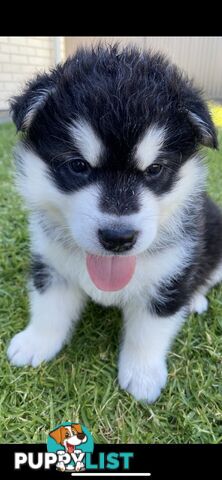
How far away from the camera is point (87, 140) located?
5.32 ft

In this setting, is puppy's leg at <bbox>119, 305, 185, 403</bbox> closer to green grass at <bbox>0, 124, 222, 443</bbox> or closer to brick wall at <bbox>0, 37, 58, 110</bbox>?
green grass at <bbox>0, 124, 222, 443</bbox>

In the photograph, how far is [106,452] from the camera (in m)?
1.80

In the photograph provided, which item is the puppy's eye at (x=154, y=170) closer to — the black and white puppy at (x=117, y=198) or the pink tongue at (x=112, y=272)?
the black and white puppy at (x=117, y=198)

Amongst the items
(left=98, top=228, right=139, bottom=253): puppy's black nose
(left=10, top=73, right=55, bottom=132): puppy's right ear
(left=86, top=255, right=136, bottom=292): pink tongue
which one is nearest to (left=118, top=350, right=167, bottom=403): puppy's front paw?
(left=86, top=255, right=136, bottom=292): pink tongue

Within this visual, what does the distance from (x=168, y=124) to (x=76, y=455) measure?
1303 millimetres

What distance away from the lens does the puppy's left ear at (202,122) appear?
182cm

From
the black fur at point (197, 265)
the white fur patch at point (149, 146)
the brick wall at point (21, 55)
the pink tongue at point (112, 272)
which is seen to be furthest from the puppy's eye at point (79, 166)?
the brick wall at point (21, 55)

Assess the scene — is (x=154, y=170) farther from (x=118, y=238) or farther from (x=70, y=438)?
(x=70, y=438)

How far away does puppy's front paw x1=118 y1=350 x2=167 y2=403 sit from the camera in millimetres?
2088

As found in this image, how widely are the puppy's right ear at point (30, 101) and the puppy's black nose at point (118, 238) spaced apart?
57cm

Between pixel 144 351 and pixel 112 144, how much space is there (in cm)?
107

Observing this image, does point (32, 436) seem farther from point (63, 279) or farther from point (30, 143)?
point (30, 143)

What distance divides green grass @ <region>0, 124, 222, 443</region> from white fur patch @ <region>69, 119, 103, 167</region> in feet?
2.00

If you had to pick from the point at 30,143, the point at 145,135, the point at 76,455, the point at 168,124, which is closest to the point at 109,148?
the point at 145,135
